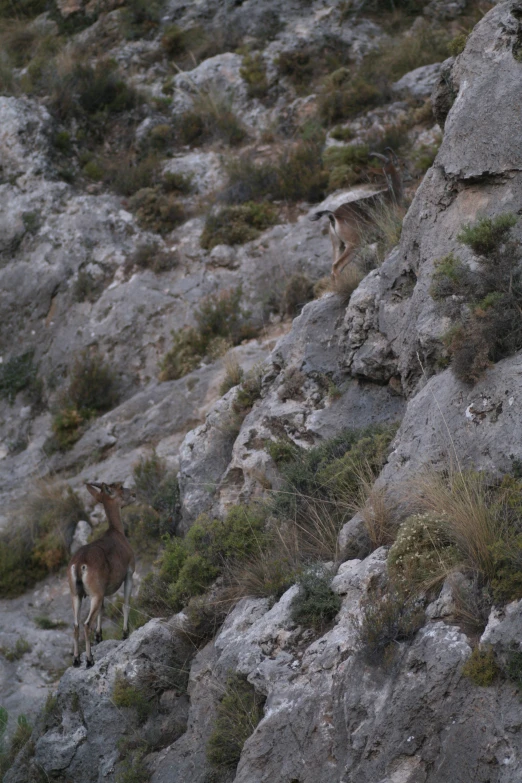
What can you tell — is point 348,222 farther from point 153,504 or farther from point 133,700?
point 133,700

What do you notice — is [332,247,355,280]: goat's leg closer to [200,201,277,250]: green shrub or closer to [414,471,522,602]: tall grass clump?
[200,201,277,250]: green shrub

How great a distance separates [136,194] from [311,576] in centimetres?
1240

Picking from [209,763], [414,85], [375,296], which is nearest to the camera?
[209,763]

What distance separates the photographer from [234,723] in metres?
5.73

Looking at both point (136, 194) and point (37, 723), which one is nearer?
point (37, 723)

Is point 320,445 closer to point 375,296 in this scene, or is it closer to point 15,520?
point 375,296

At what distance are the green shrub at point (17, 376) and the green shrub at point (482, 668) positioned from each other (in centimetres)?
1181

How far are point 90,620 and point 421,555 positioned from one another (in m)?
3.98

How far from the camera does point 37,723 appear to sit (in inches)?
306

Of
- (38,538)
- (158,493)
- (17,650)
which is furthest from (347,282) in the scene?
(17,650)

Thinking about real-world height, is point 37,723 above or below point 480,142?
below

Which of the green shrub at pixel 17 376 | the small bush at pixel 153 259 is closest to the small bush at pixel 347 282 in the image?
the small bush at pixel 153 259

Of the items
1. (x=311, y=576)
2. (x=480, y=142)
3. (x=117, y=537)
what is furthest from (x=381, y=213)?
(x=311, y=576)

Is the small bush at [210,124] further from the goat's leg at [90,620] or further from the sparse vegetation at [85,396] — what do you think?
the goat's leg at [90,620]
